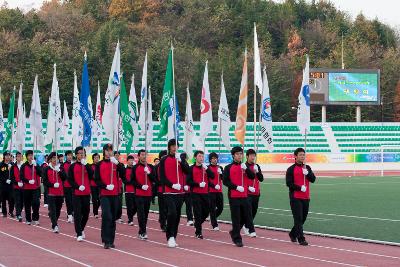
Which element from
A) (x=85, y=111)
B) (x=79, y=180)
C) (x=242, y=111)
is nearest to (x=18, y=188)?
(x=85, y=111)

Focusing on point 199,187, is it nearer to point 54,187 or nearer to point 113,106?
point 113,106

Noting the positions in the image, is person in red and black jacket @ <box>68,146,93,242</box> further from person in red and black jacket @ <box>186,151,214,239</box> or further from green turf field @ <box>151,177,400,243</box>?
green turf field @ <box>151,177,400,243</box>

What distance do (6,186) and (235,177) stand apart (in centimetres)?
1100

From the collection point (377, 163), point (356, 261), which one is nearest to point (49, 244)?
point (356, 261)

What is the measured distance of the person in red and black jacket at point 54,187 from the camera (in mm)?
21734

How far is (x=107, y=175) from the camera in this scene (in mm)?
18672

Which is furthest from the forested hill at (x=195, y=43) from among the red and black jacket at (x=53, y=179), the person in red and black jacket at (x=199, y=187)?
the person in red and black jacket at (x=199, y=187)

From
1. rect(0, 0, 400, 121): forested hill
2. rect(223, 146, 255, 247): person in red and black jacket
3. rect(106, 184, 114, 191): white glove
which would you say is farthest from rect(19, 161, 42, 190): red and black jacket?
rect(0, 0, 400, 121): forested hill

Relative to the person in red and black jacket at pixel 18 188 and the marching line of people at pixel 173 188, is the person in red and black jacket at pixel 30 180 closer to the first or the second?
the person in red and black jacket at pixel 18 188

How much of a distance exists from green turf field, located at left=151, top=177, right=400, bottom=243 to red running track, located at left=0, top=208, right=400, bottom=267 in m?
1.59

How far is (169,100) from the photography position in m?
20.2

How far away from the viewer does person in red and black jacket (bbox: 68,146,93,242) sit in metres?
19.4

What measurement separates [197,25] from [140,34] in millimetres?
11033

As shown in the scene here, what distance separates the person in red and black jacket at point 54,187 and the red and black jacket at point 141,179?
216cm
